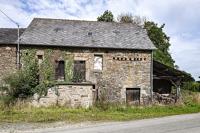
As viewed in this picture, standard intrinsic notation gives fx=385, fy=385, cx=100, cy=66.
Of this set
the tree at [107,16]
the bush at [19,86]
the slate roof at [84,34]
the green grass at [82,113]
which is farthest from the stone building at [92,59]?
the tree at [107,16]

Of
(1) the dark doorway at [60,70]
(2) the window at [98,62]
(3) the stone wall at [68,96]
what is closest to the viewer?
(3) the stone wall at [68,96]

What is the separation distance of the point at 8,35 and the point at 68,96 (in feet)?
31.3

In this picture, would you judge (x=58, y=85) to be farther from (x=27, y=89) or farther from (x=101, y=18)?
(x=101, y=18)

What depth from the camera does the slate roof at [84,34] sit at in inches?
1323

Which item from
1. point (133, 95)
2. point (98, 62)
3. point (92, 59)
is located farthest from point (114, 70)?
point (133, 95)

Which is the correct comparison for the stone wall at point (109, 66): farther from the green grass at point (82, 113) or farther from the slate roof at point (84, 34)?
the green grass at point (82, 113)

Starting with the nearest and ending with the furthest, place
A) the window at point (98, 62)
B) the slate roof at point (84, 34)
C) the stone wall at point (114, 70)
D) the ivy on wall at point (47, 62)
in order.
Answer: the ivy on wall at point (47, 62) < the stone wall at point (114, 70) < the slate roof at point (84, 34) < the window at point (98, 62)

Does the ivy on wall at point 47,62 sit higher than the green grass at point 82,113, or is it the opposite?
the ivy on wall at point 47,62

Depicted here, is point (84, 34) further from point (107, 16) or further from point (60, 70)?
point (107, 16)

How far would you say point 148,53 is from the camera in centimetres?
3472

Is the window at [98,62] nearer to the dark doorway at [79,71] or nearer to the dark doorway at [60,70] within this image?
the dark doorway at [79,71]

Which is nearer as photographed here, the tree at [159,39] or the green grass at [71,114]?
the green grass at [71,114]

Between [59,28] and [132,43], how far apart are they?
6.91 meters

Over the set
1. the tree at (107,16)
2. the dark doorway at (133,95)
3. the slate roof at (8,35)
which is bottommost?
the dark doorway at (133,95)
